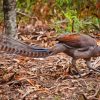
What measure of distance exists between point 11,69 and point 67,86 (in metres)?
0.93

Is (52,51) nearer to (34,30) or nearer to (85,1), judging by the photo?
(34,30)

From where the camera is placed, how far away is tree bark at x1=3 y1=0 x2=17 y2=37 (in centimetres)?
702

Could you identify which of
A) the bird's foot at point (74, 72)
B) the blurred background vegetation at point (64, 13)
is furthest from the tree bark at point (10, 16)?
the blurred background vegetation at point (64, 13)

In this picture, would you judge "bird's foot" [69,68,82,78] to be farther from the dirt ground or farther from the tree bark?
the tree bark

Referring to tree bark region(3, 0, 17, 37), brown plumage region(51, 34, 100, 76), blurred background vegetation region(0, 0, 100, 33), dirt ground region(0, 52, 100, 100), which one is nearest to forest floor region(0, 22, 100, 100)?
dirt ground region(0, 52, 100, 100)

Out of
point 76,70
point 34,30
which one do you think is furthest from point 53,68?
point 34,30

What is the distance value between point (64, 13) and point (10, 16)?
2.45 m

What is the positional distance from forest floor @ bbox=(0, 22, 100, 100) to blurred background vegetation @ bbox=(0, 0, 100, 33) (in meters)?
1.84

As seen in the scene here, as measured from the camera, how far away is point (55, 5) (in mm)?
9750

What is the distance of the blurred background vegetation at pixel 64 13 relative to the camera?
349 inches

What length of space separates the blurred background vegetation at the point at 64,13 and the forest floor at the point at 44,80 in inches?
72.6

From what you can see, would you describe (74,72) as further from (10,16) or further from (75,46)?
(10,16)

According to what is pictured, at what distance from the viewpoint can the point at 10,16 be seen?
23.7 feet

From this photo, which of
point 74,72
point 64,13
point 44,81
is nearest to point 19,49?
point 44,81
